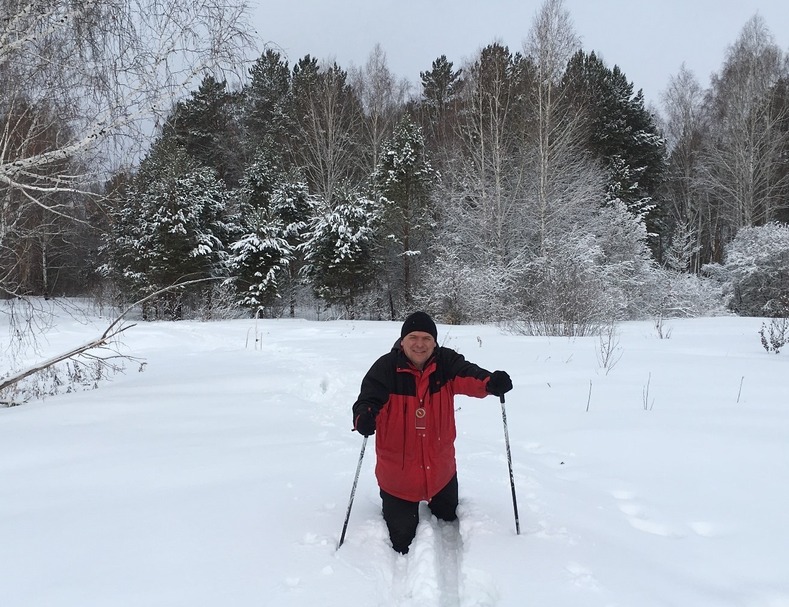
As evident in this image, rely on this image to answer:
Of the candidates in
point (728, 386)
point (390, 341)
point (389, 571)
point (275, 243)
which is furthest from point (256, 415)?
point (275, 243)

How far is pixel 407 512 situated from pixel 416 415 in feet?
1.65

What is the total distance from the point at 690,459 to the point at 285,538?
2.55 m

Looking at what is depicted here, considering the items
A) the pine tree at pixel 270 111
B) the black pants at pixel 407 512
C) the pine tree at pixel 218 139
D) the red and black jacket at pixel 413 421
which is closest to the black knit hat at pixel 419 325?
the red and black jacket at pixel 413 421

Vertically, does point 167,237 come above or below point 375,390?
above

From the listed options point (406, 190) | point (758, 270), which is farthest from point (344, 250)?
point (758, 270)

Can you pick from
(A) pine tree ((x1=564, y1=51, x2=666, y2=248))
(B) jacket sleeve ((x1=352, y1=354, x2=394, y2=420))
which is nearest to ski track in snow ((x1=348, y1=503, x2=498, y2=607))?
(B) jacket sleeve ((x1=352, y1=354, x2=394, y2=420))

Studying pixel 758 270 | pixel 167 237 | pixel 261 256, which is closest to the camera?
pixel 758 270

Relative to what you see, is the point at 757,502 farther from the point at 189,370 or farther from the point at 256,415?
the point at 189,370

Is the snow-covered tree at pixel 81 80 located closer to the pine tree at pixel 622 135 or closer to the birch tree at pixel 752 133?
the pine tree at pixel 622 135

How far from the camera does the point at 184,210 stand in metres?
19.4

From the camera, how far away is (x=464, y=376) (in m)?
2.52

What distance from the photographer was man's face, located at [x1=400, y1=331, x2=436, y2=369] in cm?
249

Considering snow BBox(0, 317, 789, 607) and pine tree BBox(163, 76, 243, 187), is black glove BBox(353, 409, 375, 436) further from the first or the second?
pine tree BBox(163, 76, 243, 187)

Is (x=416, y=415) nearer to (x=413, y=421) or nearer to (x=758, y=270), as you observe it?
(x=413, y=421)
